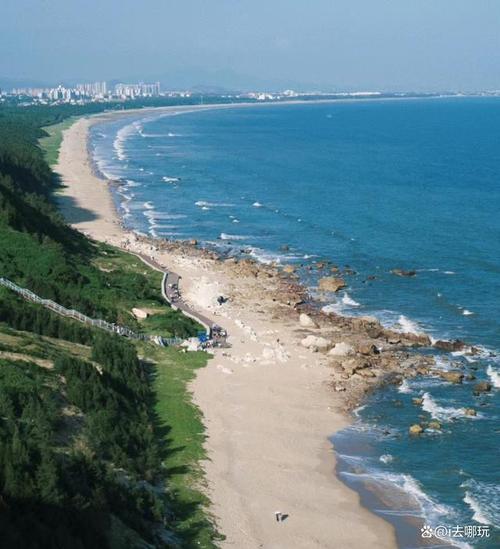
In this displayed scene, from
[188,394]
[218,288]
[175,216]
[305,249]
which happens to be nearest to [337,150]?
[175,216]

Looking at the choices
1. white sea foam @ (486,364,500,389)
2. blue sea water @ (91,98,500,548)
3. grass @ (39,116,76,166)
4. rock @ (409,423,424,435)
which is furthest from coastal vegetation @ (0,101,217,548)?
grass @ (39,116,76,166)

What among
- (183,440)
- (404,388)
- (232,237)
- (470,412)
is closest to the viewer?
(183,440)

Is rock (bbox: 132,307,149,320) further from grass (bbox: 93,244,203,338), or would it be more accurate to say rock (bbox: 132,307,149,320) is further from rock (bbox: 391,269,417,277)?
rock (bbox: 391,269,417,277)

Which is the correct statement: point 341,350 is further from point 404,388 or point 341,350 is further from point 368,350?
point 404,388

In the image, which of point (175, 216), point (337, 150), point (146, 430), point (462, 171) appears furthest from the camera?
point (337, 150)

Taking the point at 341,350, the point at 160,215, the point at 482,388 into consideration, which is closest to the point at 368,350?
the point at 341,350

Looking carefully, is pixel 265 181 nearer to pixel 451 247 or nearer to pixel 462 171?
pixel 462 171

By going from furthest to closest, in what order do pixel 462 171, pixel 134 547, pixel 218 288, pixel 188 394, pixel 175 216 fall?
pixel 462 171 < pixel 175 216 < pixel 218 288 < pixel 188 394 < pixel 134 547

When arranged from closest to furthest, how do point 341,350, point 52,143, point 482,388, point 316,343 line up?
point 482,388
point 341,350
point 316,343
point 52,143
